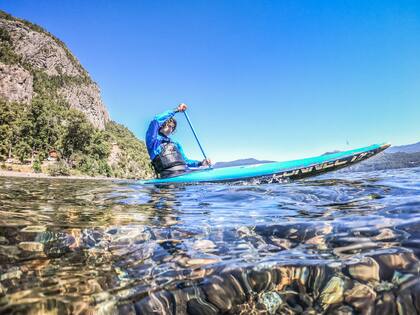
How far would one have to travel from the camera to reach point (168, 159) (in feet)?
Result: 38.5

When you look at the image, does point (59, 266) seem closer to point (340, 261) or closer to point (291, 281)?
point (291, 281)

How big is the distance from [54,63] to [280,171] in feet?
537

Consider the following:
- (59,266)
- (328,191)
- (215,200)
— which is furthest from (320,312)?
(328,191)

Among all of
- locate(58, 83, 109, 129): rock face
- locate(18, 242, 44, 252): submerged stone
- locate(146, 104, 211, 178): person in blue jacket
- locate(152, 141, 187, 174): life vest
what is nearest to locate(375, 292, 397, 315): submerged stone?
locate(18, 242, 44, 252): submerged stone

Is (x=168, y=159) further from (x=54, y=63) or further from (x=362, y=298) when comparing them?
(x=54, y=63)

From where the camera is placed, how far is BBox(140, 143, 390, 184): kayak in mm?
10547

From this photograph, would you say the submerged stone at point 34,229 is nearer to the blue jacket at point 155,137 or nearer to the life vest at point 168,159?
the life vest at point 168,159

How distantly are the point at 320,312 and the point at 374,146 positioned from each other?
1124 centimetres

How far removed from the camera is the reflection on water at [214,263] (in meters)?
2.14

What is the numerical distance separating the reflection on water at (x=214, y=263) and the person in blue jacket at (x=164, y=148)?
25.3 feet

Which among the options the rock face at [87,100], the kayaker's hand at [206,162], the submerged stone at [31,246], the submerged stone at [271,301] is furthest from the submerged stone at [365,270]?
the rock face at [87,100]

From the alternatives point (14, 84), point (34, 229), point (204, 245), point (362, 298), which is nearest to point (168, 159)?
point (34, 229)

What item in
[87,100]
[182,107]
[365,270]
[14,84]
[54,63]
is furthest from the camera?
[87,100]

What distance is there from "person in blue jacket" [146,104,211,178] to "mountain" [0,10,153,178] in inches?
1850
